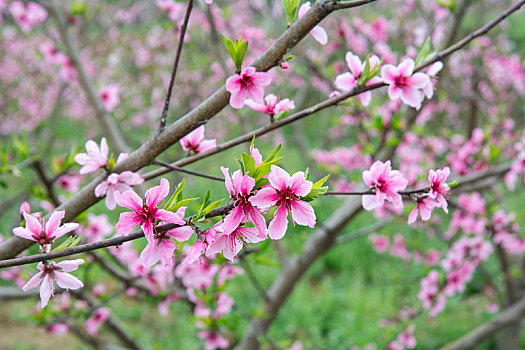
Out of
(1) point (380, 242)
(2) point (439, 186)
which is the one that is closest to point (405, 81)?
(2) point (439, 186)

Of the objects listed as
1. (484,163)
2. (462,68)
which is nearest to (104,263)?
(484,163)

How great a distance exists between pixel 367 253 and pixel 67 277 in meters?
6.35

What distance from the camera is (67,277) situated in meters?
0.86

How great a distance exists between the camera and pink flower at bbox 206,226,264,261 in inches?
33.3

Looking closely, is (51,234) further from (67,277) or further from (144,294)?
(144,294)

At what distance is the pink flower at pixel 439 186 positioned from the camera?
1.01m

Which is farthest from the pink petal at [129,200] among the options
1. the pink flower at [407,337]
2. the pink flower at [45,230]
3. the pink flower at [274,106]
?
the pink flower at [407,337]

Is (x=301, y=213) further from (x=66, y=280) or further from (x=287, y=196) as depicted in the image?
(x=66, y=280)

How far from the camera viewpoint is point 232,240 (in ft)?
2.84

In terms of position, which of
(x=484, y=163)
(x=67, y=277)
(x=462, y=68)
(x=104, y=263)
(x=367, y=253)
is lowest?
(x=67, y=277)

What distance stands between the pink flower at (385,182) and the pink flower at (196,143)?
1.37 ft

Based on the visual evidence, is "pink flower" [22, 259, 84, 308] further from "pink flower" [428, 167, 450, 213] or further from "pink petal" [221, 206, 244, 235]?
"pink flower" [428, 167, 450, 213]

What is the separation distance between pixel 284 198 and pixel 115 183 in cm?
40

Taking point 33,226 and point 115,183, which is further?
point 115,183
